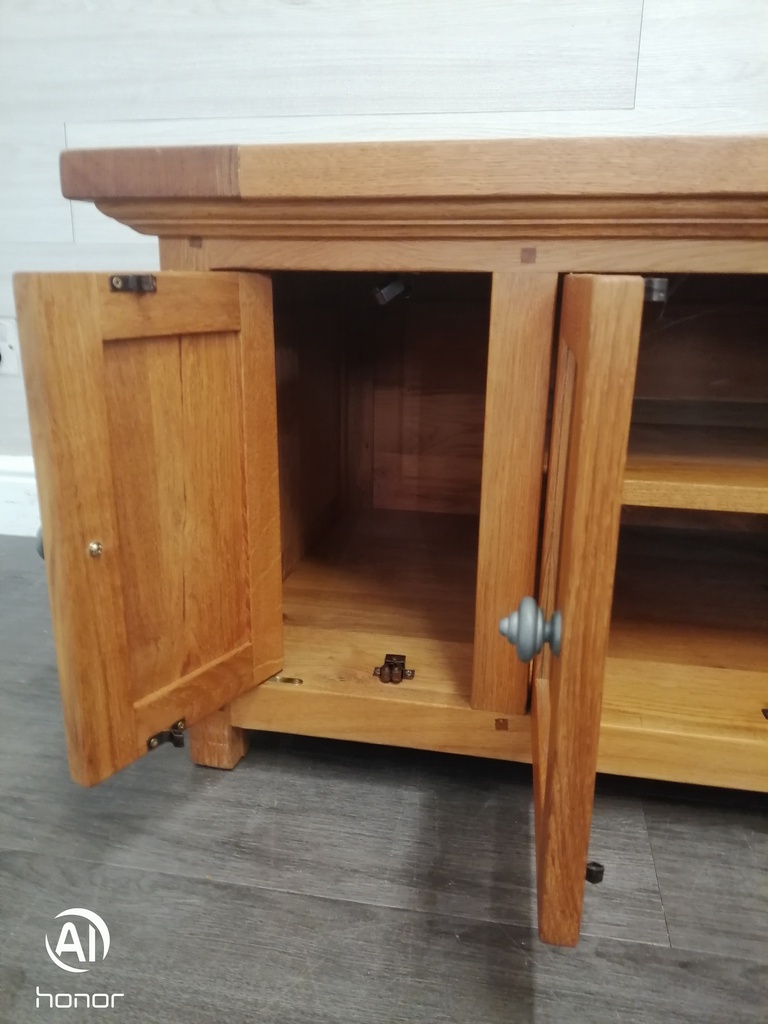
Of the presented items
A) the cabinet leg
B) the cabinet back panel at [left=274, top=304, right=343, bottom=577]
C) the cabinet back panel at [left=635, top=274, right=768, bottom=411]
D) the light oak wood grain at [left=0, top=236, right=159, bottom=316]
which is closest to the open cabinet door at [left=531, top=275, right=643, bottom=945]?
the cabinet leg

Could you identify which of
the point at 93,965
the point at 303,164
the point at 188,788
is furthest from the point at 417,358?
the point at 93,965

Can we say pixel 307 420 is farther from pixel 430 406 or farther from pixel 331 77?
pixel 331 77

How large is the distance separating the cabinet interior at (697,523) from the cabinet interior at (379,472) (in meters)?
0.18

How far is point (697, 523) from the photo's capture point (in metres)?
1.13

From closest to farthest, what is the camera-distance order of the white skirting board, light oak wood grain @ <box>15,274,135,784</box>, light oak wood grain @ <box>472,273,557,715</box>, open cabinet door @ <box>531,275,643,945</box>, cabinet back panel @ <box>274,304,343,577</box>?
open cabinet door @ <box>531,275,643,945</box> < light oak wood grain @ <box>15,274,135,784</box> < light oak wood grain @ <box>472,273,557,715</box> < cabinet back panel @ <box>274,304,343,577</box> < the white skirting board

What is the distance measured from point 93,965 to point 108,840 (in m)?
0.12

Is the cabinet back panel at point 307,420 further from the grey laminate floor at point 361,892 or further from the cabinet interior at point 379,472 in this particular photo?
the grey laminate floor at point 361,892

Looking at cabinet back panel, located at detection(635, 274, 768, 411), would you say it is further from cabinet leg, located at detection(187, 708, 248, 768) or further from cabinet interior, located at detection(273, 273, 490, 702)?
cabinet leg, located at detection(187, 708, 248, 768)

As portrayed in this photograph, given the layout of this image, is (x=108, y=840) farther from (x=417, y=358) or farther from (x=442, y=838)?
(x=417, y=358)

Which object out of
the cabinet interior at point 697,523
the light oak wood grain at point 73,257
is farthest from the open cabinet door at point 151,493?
the light oak wood grain at point 73,257

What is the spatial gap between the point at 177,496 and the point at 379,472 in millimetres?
646

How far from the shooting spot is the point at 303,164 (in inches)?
22.1

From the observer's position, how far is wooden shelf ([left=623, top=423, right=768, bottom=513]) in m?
0.55

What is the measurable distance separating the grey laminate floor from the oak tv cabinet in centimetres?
6
